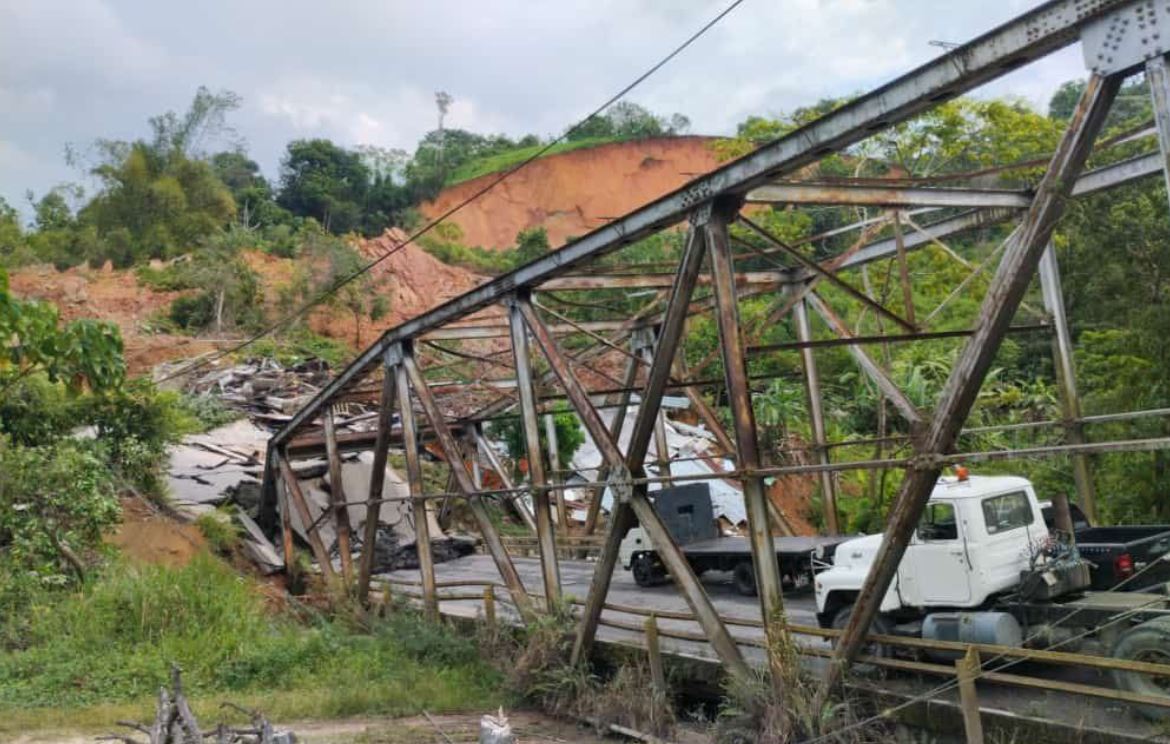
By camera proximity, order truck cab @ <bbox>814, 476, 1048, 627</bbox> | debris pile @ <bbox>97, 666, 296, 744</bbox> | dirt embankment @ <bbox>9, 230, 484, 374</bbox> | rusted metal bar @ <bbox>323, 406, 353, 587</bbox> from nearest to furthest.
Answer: debris pile @ <bbox>97, 666, 296, 744</bbox> → truck cab @ <bbox>814, 476, 1048, 627</bbox> → rusted metal bar @ <bbox>323, 406, 353, 587</bbox> → dirt embankment @ <bbox>9, 230, 484, 374</bbox>

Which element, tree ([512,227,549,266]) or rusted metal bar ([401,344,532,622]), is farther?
tree ([512,227,549,266])

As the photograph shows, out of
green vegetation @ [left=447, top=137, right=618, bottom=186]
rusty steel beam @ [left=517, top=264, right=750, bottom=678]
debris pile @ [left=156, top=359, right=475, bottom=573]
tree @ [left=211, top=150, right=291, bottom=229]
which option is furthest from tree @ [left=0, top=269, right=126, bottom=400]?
green vegetation @ [left=447, top=137, right=618, bottom=186]

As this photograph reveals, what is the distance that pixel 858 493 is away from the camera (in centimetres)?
3145

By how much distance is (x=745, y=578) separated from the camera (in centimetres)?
1492

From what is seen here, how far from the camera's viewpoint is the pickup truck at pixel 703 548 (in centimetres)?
1418

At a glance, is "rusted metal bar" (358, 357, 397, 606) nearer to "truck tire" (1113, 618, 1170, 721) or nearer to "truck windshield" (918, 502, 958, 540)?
"truck windshield" (918, 502, 958, 540)

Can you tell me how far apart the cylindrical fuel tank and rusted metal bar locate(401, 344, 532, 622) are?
19.5ft

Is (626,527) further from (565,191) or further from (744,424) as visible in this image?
(565,191)

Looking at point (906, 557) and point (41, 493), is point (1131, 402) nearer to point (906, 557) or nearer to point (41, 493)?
point (906, 557)

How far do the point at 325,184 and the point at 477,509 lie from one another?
201ft

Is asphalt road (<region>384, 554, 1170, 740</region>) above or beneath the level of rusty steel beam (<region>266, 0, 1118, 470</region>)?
beneath

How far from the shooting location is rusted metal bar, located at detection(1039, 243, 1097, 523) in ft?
40.1

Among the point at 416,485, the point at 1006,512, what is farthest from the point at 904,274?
the point at 416,485

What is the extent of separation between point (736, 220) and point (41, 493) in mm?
14471
